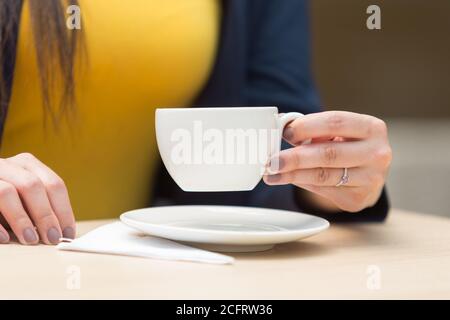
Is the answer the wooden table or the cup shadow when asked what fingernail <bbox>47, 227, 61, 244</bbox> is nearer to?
the wooden table

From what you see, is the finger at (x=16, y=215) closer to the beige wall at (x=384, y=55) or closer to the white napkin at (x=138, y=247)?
the white napkin at (x=138, y=247)

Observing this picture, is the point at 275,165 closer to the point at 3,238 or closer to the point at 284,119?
the point at 284,119

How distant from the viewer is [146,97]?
1.04 meters

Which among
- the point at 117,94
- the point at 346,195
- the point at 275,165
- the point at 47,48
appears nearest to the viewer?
the point at 275,165

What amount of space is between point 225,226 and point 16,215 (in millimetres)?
222

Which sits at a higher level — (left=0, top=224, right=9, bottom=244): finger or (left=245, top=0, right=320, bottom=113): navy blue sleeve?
(left=245, top=0, right=320, bottom=113): navy blue sleeve

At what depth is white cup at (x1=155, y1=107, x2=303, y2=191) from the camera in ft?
1.84

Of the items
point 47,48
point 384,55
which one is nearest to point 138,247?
point 47,48

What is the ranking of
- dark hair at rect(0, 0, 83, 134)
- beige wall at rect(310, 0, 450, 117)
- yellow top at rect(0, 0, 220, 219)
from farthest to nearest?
beige wall at rect(310, 0, 450, 117), yellow top at rect(0, 0, 220, 219), dark hair at rect(0, 0, 83, 134)

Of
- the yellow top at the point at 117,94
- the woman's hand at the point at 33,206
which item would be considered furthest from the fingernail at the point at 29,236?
the yellow top at the point at 117,94

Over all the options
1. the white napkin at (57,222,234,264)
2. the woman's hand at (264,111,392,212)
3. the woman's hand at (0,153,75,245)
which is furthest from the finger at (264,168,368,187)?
the woman's hand at (0,153,75,245)

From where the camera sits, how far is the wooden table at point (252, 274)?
46 centimetres
